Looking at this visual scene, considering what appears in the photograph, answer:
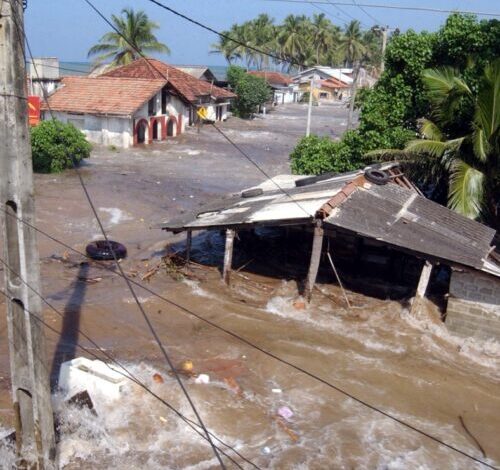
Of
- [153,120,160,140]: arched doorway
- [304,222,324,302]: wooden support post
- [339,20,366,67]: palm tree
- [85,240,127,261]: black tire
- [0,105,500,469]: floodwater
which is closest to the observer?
[0,105,500,469]: floodwater

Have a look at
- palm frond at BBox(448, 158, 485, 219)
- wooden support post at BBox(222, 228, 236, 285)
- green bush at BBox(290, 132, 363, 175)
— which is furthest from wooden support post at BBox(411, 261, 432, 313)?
green bush at BBox(290, 132, 363, 175)

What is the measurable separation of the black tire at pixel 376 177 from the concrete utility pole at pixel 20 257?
1044 centimetres

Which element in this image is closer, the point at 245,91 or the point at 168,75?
the point at 168,75

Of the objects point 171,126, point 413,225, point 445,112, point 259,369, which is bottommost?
point 259,369

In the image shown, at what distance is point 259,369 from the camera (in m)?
11.2

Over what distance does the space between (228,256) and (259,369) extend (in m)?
4.19

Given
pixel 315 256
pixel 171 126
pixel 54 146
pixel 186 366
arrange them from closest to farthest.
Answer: pixel 186 366
pixel 315 256
pixel 54 146
pixel 171 126

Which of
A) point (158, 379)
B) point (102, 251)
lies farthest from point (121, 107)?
point (158, 379)

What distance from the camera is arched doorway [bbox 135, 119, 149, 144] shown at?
1455 inches

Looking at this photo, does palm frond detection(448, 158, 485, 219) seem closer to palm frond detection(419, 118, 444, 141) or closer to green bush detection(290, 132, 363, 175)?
palm frond detection(419, 118, 444, 141)

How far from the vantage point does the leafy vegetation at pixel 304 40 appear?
257ft

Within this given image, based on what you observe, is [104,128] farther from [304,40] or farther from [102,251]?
[304,40]

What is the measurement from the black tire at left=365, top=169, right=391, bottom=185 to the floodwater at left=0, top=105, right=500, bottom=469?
9.80 ft

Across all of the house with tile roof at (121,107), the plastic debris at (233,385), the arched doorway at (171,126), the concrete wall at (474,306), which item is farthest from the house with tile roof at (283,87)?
the plastic debris at (233,385)
